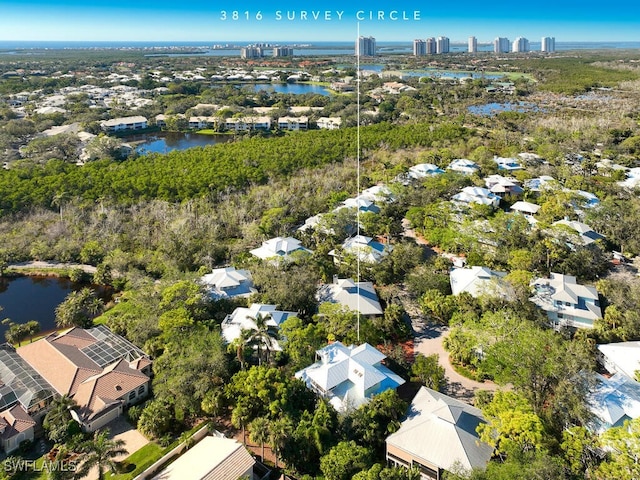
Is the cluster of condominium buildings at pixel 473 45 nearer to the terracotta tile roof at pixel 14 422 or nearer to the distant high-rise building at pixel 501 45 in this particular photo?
the distant high-rise building at pixel 501 45

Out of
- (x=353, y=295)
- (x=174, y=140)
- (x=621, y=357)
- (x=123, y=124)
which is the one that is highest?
(x=123, y=124)

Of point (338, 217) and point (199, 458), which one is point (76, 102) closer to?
point (338, 217)

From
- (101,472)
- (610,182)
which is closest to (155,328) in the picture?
(101,472)

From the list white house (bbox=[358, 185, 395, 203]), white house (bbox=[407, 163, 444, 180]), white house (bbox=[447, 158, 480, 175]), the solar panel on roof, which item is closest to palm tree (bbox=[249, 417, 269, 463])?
the solar panel on roof

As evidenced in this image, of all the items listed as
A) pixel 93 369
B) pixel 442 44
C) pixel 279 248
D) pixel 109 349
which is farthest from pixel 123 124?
pixel 442 44

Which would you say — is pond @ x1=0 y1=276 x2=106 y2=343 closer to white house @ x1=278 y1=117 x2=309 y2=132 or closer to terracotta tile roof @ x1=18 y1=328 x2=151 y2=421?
terracotta tile roof @ x1=18 y1=328 x2=151 y2=421

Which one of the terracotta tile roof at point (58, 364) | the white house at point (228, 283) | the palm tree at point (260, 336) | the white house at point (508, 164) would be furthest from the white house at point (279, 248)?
the white house at point (508, 164)

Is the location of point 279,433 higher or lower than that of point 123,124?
lower

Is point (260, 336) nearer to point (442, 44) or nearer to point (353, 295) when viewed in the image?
point (353, 295)
